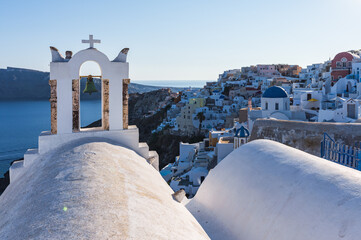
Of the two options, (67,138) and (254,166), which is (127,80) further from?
(254,166)

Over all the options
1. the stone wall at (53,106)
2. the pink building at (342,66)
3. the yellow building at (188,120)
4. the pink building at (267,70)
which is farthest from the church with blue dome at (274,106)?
the pink building at (267,70)

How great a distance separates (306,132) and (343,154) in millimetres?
2847

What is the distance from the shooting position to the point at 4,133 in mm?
55719

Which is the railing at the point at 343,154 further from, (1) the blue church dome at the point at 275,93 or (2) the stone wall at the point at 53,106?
(1) the blue church dome at the point at 275,93

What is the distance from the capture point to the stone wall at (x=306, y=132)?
6.40 metres

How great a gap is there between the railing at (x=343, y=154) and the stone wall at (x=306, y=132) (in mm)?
1620

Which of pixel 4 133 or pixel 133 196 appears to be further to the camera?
pixel 4 133

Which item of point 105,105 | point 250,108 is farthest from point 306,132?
point 250,108

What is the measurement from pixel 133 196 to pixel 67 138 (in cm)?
266

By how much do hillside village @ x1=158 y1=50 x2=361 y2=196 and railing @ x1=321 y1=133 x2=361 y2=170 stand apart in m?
12.0

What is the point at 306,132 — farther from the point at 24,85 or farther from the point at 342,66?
the point at 24,85

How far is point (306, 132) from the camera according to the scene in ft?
23.5

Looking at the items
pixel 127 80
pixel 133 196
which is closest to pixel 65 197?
pixel 133 196

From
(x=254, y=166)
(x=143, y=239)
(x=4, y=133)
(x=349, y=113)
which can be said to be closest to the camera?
(x=143, y=239)
